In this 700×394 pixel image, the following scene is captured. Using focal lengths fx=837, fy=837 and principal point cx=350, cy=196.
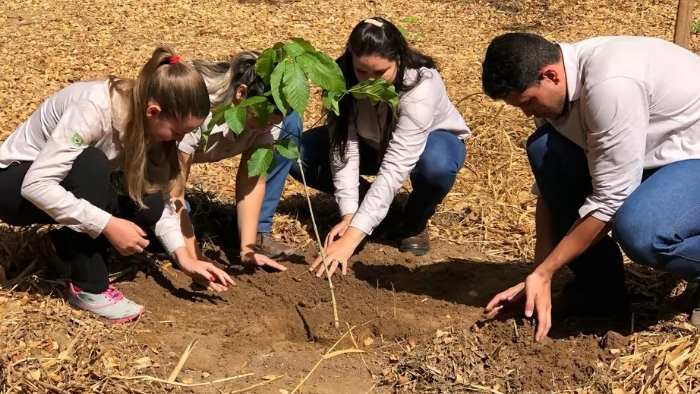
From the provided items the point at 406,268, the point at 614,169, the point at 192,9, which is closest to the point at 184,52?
the point at 192,9

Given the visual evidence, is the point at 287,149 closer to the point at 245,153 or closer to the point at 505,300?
the point at 245,153

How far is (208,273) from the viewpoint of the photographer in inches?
114

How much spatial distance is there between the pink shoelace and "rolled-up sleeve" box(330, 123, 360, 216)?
0.91 metres

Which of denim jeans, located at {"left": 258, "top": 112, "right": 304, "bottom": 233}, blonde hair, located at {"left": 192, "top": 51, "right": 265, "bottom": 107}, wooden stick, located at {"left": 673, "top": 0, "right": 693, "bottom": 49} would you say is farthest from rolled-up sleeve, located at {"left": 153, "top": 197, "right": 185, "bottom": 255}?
wooden stick, located at {"left": 673, "top": 0, "right": 693, "bottom": 49}

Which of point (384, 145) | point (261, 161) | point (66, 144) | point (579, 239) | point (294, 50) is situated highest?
point (294, 50)

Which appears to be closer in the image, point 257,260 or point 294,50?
point 294,50

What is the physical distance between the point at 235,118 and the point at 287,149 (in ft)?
0.73

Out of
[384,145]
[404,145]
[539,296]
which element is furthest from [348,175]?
[539,296]

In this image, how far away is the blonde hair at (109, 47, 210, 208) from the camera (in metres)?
2.52

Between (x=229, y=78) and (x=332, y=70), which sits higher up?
(x=332, y=70)

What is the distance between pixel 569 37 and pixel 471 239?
3039mm

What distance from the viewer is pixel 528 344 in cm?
260

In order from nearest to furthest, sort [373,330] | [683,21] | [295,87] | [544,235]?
[295,87]
[544,235]
[373,330]
[683,21]

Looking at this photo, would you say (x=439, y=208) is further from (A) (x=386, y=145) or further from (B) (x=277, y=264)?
(B) (x=277, y=264)
